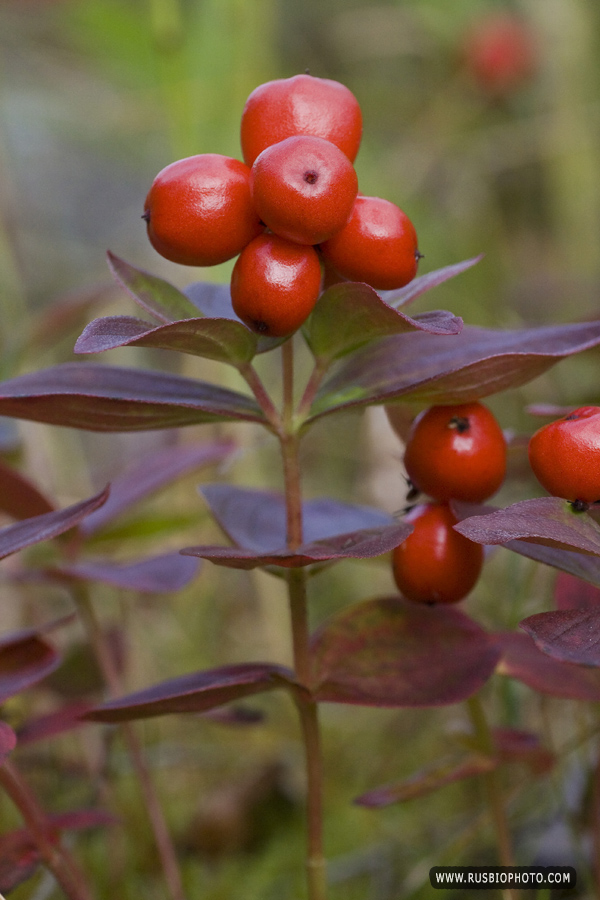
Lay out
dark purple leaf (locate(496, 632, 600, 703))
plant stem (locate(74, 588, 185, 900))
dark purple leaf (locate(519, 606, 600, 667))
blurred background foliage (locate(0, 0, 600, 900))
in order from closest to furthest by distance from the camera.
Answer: dark purple leaf (locate(519, 606, 600, 667)) < dark purple leaf (locate(496, 632, 600, 703)) < plant stem (locate(74, 588, 185, 900)) < blurred background foliage (locate(0, 0, 600, 900))

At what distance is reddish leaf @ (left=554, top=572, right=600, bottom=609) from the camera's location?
56 cm

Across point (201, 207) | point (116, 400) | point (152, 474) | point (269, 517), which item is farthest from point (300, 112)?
point (152, 474)

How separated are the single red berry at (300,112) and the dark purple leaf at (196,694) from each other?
12.5 inches

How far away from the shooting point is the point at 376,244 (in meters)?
0.46

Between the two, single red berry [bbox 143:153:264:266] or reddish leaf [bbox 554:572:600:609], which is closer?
single red berry [bbox 143:153:264:266]

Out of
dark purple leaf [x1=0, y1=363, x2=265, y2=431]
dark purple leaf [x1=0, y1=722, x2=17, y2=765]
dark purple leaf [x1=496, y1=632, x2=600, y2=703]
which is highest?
dark purple leaf [x1=0, y1=363, x2=265, y2=431]

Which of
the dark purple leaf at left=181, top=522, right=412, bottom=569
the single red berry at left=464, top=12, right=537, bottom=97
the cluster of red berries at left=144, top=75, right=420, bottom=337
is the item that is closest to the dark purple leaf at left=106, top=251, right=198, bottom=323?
the cluster of red berries at left=144, top=75, right=420, bottom=337

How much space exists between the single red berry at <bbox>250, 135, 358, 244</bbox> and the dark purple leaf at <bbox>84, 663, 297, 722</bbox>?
10.2 inches

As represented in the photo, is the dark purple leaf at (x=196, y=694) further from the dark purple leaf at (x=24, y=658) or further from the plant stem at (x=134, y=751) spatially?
the plant stem at (x=134, y=751)

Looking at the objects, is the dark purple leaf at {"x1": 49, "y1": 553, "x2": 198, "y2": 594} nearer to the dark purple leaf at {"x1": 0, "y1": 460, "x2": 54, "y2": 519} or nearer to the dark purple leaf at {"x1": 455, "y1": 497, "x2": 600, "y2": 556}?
the dark purple leaf at {"x1": 0, "y1": 460, "x2": 54, "y2": 519}

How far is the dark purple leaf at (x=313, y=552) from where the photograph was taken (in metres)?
0.42

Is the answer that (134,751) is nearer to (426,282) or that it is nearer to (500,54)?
(426,282)

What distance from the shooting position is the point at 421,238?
7.34 ft

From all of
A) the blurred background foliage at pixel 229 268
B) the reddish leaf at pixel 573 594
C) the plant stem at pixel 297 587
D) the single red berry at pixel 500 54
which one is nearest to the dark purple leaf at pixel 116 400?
the plant stem at pixel 297 587
